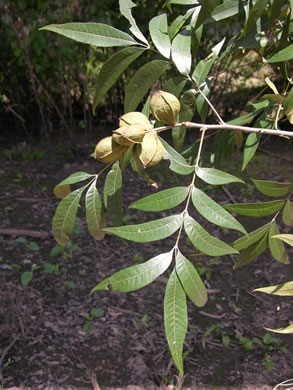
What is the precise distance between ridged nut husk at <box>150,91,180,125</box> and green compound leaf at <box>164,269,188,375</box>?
0.23 metres

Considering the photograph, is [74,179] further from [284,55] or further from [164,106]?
[284,55]

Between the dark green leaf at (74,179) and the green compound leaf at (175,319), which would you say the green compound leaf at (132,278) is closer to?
the green compound leaf at (175,319)

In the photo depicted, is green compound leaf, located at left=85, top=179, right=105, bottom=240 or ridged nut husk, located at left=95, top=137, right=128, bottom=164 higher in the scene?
ridged nut husk, located at left=95, top=137, right=128, bottom=164

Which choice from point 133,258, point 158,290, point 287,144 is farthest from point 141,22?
point 287,144

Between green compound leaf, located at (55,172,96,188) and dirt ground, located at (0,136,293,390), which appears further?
dirt ground, located at (0,136,293,390)

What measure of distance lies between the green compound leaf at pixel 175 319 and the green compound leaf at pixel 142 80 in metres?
0.31

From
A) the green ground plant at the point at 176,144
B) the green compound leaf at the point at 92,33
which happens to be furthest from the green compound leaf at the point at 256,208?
the green compound leaf at the point at 92,33

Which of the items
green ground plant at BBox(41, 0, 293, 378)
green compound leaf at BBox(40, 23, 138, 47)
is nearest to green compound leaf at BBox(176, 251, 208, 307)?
green ground plant at BBox(41, 0, 293, 378)

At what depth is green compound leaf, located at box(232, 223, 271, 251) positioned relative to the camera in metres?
0.74

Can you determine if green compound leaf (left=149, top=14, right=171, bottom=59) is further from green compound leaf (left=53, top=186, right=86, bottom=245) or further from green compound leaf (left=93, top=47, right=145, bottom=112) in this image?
green compound leaf (left=53, top=186, right=86, bottom=245)

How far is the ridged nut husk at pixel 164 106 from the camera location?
0.57 metres

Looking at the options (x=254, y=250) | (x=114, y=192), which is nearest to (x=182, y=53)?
(x=114, y=192)

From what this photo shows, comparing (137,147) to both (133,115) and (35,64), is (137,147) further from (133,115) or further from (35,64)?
(35,64)

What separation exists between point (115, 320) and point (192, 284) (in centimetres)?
131
